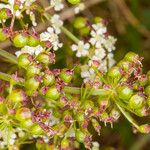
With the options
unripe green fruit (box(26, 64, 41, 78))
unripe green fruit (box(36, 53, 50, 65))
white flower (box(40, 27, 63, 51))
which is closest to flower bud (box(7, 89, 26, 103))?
unripe green fruit (box(26, 64, 41, 78))

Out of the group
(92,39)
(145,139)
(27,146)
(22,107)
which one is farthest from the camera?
(145,139)

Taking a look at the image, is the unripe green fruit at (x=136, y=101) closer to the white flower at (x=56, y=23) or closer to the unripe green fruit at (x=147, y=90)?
the unripe green fruit at (x=147, y=90)

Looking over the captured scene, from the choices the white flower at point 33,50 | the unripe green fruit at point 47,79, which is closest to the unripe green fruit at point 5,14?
the white flower at point 33,50

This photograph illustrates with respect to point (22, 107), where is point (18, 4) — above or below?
above

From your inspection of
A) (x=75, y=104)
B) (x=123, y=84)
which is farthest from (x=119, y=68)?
(x=75, y=104)

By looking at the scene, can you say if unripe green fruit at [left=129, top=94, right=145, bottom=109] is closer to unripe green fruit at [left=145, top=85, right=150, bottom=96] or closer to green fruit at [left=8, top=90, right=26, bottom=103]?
unripe green fruit at [left=145, top=85, right=150, bottom=96]

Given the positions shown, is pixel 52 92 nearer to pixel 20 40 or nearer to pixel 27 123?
pixel 27 123

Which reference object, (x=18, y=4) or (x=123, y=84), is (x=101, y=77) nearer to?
(x=123, y=84)
